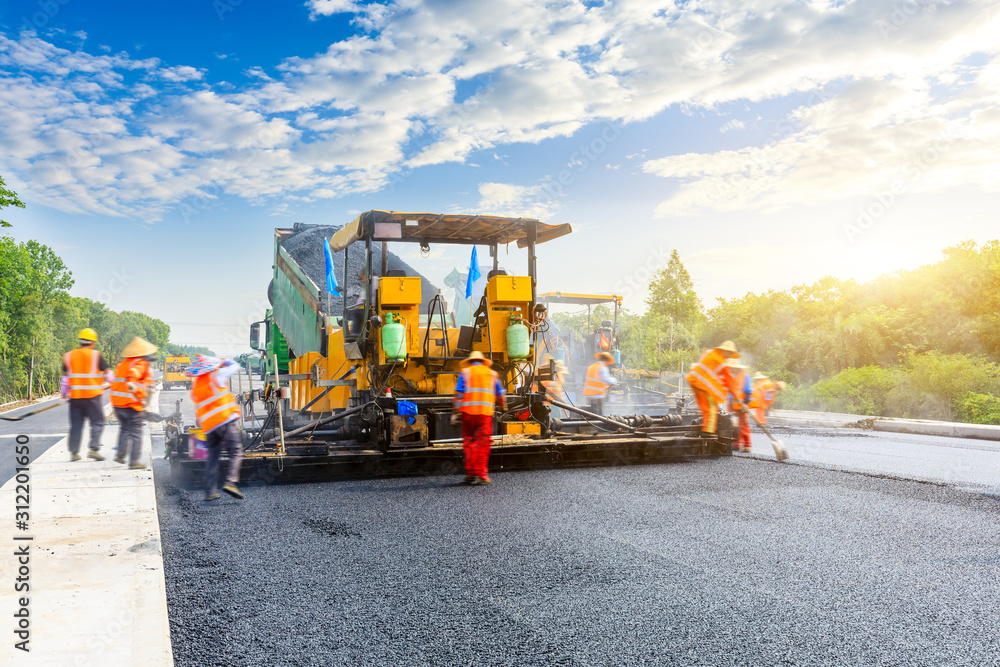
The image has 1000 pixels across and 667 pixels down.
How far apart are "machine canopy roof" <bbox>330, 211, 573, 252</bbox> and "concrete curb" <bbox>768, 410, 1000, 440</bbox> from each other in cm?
887

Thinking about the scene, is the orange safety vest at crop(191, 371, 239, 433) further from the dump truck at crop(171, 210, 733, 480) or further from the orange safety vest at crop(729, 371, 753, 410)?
the orange safety vest at crop(729, 371, 753, 410)

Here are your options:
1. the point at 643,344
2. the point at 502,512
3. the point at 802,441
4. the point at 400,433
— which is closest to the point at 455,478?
the point at 400,433

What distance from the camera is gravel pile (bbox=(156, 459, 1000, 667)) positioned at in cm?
320

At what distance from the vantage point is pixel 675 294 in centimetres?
1997

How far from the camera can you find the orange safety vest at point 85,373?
133 inches

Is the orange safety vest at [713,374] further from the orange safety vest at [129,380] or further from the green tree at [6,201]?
the green tree at [6,201]

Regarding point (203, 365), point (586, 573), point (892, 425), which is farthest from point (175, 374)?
point (586, 573)

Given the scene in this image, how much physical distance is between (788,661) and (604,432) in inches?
238

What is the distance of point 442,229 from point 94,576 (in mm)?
4576

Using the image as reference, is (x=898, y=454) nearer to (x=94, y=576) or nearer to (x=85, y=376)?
(x=94, y=576)

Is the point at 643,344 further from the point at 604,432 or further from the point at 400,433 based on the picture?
the point at 400,433

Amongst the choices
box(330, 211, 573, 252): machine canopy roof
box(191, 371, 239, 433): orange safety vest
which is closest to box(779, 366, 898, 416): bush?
box(330, 211, 573, 252): machine canopy roof

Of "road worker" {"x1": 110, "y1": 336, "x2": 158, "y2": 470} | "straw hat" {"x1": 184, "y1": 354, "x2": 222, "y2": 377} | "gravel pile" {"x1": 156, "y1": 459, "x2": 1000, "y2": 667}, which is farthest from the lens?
"straw hat" {"x1": 184, "y1": 354, "x2": 222, "y2": 377}

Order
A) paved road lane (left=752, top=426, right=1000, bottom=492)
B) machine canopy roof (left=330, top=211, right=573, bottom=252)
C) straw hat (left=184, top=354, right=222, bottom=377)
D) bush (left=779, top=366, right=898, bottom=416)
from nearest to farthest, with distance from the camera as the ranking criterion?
straw hat (left=184, top=354, right=222, bottom=377), machine canopy roof (left=330, top=211, right=573, bottom=252), paved road lane (left=752, top=426, right=1000, bottom=492), bush (left=779, top=366, right=898, bottom=416)
